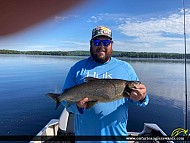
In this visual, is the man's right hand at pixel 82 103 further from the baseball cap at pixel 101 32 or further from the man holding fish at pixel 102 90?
the baseball cap at pixel 101 32

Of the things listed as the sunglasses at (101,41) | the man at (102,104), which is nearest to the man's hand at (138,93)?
the man at (102,104)

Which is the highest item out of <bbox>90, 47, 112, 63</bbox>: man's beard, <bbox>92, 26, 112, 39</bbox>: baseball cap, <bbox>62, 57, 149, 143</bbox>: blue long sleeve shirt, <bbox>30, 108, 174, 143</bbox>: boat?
<bbox>92, 26, 112, 39</bbox>: baseball cap

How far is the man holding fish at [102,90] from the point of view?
1465 millimetres

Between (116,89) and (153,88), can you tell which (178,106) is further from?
(116,89)

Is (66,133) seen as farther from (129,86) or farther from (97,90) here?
(129,86)

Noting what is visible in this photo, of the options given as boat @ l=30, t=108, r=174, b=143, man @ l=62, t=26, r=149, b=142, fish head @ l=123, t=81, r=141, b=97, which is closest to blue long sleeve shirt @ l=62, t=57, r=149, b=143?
man @ l=62, t=26, r=149, b=142

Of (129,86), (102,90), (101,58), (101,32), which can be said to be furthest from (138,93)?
(101,32)

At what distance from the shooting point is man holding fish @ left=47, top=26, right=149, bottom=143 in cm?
146

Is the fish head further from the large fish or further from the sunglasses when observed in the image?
the sunglasses

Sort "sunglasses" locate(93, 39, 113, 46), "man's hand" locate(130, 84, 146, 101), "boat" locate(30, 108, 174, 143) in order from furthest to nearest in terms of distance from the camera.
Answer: "boat" locate(30, 108, 174, 143) → "sunglasses" locate(93, 39, 113, 46) → "man's hand" locate(130, 84, 146, 101)

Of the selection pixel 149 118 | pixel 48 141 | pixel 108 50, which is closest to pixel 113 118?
pixel 108 50

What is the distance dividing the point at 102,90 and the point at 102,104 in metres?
0.10

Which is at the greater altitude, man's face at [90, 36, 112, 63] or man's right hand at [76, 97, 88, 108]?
man's face at [90, 36, 112, 63]

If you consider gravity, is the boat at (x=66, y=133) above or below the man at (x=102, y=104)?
below
